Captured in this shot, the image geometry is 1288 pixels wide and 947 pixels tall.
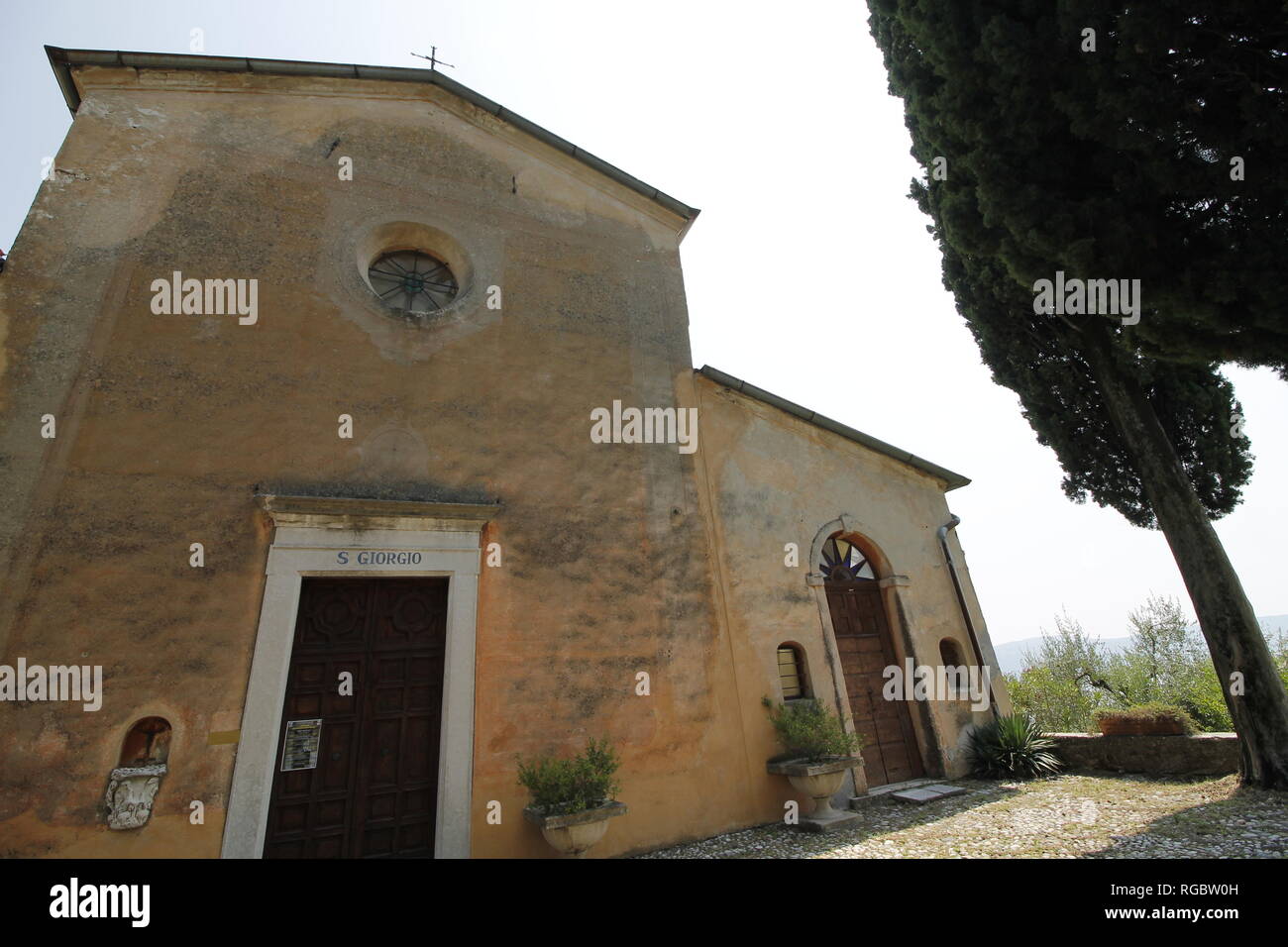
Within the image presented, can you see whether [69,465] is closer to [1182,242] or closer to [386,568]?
[386,568]

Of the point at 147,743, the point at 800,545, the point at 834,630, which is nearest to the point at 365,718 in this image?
the point at 147,743

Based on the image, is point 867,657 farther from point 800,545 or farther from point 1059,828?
point 1059,828

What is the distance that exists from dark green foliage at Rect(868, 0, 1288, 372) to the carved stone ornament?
9.41m

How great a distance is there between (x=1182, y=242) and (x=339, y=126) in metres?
9.75

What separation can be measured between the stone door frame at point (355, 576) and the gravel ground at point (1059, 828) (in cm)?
219

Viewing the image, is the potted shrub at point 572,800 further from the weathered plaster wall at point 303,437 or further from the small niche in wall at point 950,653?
the small niche in wall at point 950,653

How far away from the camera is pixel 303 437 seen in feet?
19.9

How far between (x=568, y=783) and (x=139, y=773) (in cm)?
331

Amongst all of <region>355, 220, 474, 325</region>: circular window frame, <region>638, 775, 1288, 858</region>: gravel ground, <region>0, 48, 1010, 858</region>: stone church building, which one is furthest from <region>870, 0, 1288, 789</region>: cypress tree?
<region>355, 220, 474, 325</region>: circular window frame

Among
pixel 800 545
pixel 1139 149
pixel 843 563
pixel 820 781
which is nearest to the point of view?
pixel 1139 149

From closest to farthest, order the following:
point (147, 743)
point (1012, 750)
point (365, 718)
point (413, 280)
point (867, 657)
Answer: point (147, 743), point (365, 718), point (413, 280), point (1012, 750), point (867, 657)

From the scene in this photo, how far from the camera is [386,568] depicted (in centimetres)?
589

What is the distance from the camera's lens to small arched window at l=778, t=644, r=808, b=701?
765 cm

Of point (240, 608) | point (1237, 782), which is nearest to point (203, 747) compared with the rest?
point (240, 608)
